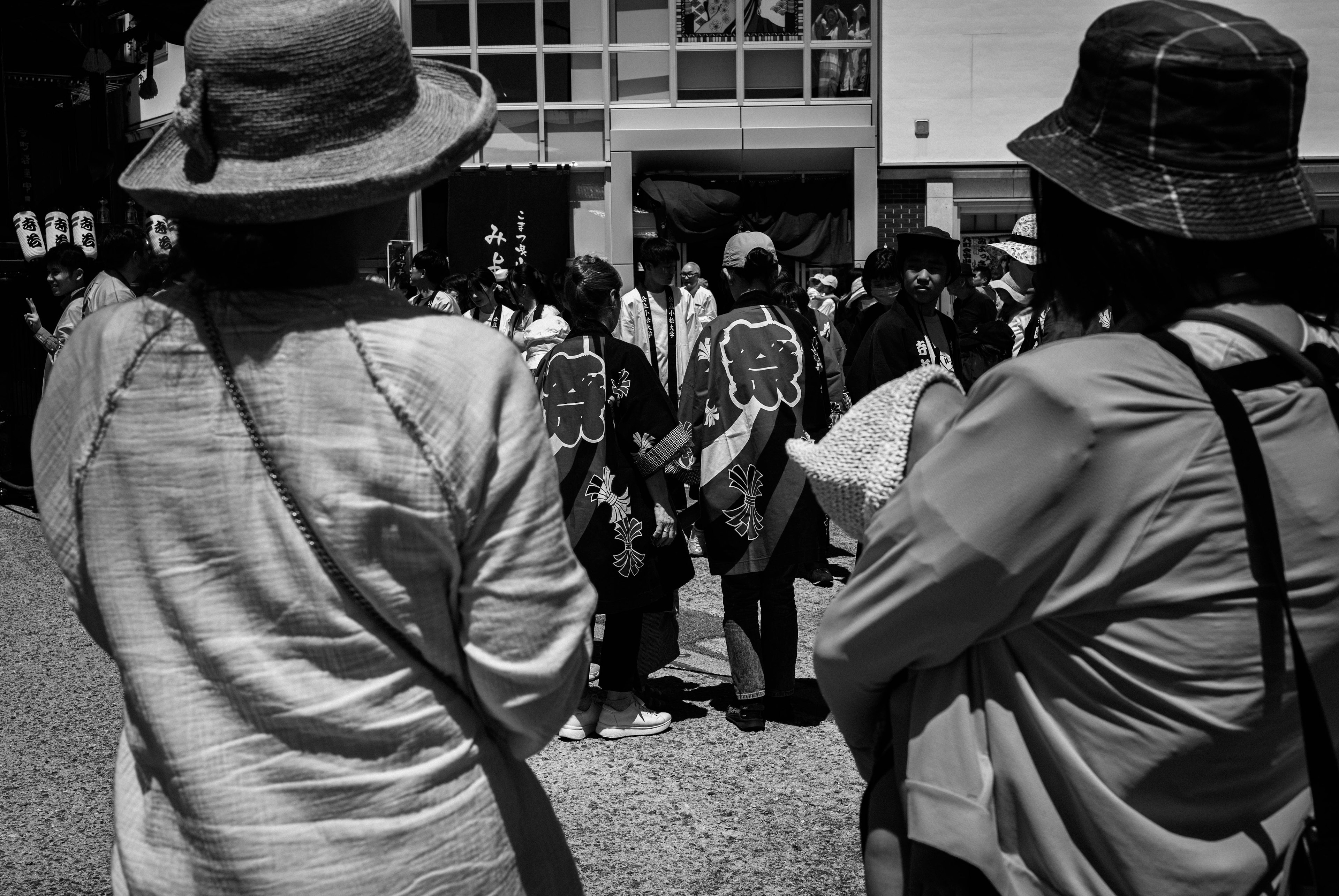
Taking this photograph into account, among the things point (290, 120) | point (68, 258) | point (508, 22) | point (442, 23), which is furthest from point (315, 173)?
point (442, 23)

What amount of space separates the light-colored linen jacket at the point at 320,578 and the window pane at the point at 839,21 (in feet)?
65.7

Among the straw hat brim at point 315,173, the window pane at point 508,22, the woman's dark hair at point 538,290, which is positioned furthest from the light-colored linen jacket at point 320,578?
the window pane at point 508,22

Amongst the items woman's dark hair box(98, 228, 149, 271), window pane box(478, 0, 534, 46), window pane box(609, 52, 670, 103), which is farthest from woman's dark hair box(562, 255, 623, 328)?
window pane box(478, 0, 534, 46)

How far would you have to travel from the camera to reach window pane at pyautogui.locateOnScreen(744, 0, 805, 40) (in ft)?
66.6

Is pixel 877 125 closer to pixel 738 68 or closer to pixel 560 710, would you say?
pixel 738 68

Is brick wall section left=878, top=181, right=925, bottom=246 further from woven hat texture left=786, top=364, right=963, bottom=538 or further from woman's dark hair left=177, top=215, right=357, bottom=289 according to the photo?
woman's dark hair left=177, top=215, right=357, bottom=289

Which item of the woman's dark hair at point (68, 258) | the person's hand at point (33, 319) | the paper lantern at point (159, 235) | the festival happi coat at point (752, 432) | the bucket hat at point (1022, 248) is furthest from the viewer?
the paper lantern at point (159, 235)

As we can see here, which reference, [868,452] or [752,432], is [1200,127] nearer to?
[868,452]

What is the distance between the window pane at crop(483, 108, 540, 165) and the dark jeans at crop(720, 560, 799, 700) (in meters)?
16.3

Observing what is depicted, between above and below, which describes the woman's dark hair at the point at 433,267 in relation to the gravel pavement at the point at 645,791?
above

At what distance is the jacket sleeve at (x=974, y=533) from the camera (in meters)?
1.44

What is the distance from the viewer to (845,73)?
67.1 ft

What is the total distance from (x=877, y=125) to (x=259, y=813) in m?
19.7

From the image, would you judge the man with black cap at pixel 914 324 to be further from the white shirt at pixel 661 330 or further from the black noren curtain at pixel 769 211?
the black noren curtain at pixel 769 211
